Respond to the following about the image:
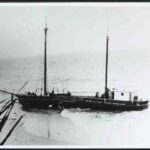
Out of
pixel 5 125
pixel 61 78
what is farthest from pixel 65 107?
pixel 5 125

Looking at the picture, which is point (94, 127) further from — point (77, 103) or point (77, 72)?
point (77, 72)

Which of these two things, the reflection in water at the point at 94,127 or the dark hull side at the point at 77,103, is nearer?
the reflection in water at the point at 94,127

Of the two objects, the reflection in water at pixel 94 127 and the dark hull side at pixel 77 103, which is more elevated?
the dark hull side at pixel 77 103

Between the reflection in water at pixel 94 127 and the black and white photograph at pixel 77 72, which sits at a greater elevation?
the black and white photograph at pixel 77 72

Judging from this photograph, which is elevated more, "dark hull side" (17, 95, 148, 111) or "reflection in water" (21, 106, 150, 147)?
"dark hull side" (17, 95, 148, 111)

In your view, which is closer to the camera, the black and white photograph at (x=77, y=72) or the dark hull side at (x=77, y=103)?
the black and white photograph at (x=77, y=72)

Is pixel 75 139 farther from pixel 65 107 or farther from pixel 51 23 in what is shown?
pixel 51 23

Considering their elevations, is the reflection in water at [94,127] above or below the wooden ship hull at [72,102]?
below

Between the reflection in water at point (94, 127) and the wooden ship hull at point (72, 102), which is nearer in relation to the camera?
the reflection in water at point (94, 127)
